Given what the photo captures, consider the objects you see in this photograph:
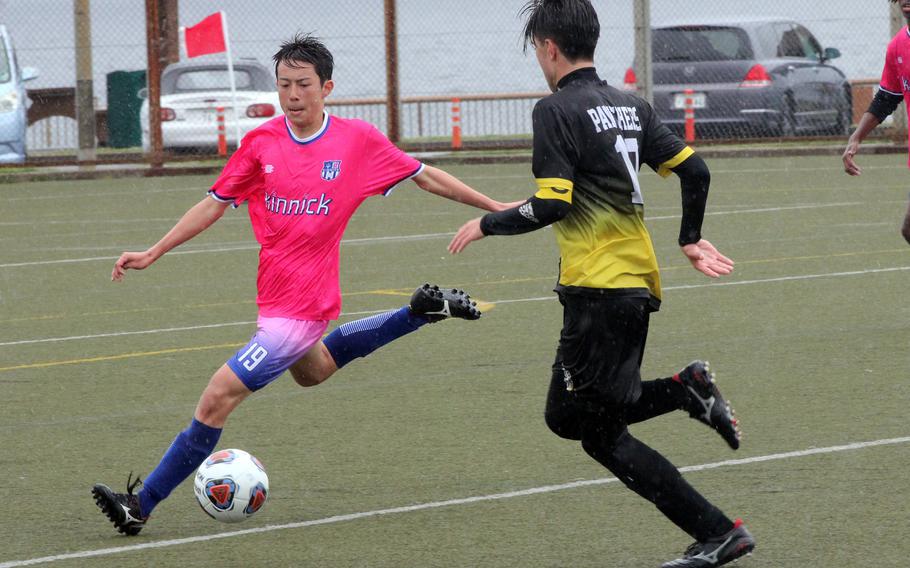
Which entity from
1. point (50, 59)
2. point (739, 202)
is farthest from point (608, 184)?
point (50, 59)

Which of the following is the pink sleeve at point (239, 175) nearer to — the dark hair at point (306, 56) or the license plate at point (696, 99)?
the dark hair at point (306, 56)

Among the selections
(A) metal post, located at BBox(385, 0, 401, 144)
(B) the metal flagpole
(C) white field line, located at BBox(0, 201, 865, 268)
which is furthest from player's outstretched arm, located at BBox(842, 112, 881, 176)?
(B) the metal flagpole

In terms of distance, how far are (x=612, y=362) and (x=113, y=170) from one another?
1907 centimetres

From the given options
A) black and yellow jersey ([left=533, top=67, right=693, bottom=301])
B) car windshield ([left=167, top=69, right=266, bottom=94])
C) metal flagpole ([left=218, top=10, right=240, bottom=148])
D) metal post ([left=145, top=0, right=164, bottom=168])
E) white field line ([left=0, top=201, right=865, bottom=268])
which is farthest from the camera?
car windshield ([left=167, top=69, right=266, bottom=94])

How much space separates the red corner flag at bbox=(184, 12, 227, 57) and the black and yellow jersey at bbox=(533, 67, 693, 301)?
19997 millimetres

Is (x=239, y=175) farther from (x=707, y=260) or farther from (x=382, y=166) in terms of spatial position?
(x=707, y=260)

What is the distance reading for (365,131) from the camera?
6.36 meters

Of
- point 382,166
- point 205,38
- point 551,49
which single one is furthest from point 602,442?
point 205,38

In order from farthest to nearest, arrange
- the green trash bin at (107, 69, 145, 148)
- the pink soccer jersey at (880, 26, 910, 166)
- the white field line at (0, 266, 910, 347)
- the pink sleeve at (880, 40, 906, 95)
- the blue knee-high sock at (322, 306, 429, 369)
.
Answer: the green trash bin at (107, 69, 145, 148) → the white field line at (0, 266, 910, 347) → the pink sleeve at (880, 40, 906, 95) → the pink soccer jersey at (880, 26, 910, 166) → the blue knee-high sock at (322, 306, 429, 369)

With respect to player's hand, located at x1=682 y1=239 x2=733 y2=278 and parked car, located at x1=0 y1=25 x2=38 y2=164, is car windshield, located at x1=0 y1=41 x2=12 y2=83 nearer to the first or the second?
parked car, located at x1=0 y1=25 x2=38 y2=164

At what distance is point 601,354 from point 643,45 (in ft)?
61.0

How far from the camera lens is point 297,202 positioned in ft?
19.8

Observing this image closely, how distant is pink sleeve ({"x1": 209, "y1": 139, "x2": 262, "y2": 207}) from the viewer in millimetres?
6109

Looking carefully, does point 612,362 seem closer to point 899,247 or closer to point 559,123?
point 559,123
